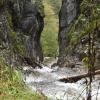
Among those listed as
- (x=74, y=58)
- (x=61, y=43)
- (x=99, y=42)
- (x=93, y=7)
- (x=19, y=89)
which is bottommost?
(x=61, y=43)

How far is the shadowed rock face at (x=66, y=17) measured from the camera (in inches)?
1590

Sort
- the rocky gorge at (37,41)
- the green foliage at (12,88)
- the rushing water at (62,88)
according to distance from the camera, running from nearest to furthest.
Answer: the green foliage at (12,88), the rushing water at (62,88), the rocky gorge at (37,41)

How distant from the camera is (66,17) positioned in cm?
4300

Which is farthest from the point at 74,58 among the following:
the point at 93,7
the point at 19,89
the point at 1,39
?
the point at 93,7

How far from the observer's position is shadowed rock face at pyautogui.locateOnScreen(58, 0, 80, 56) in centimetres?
4038

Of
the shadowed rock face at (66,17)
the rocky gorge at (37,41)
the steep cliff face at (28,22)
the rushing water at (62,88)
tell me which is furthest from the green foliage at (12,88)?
the shadowed rock face at (66,17)

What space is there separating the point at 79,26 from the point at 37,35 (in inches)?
826

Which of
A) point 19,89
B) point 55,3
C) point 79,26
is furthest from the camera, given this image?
point 55,3

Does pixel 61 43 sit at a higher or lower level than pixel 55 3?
higher

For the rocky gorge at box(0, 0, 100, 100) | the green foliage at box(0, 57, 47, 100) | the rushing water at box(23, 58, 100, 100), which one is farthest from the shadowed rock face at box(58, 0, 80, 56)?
the green foliage at box(0, 57, 47, 100)

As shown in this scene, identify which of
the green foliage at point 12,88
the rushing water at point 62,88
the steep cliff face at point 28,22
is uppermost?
the green foliage at point 12,88

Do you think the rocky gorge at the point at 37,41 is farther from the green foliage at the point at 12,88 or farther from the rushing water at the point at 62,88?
the green foliage at the point at 12,88

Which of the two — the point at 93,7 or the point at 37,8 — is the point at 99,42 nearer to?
the point at 93,7

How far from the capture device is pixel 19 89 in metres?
7.82
